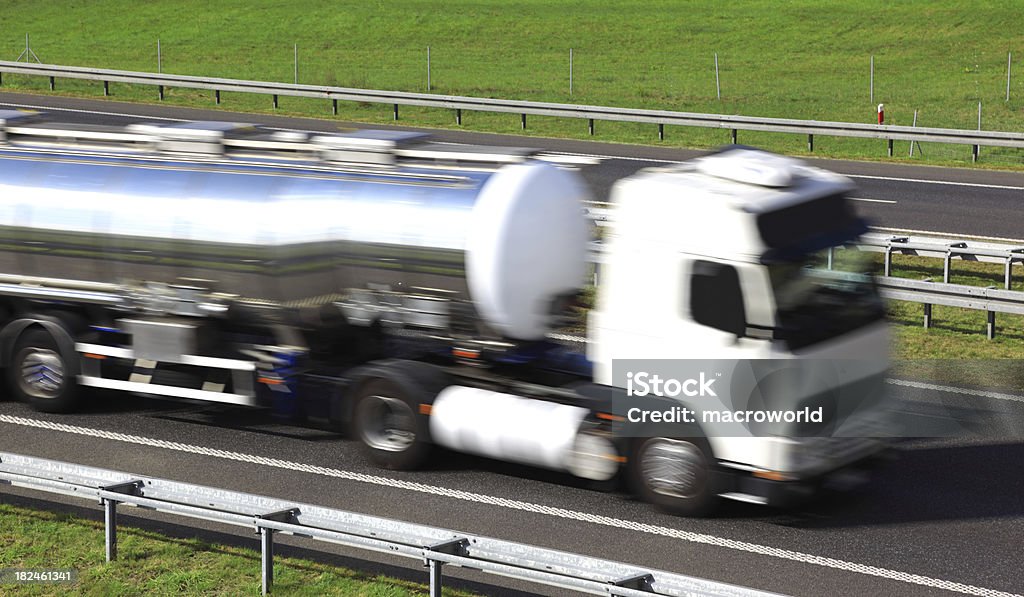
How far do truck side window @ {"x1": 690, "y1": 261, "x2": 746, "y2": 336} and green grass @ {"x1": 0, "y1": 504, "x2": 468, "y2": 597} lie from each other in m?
2.77

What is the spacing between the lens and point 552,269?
11281 mm

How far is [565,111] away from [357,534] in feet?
72.1

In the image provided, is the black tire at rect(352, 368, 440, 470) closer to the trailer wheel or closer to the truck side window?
the trailer wheel

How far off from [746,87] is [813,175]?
106 ft

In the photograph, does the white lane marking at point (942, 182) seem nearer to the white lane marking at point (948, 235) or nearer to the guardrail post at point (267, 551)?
the white lane marking at point (948, 235)

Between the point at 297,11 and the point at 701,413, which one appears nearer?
the point at 701,413

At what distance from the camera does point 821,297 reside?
9938mm

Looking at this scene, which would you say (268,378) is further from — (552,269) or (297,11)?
(297,11)

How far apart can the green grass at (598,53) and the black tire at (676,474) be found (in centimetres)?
1919

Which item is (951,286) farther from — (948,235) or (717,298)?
(717,298)

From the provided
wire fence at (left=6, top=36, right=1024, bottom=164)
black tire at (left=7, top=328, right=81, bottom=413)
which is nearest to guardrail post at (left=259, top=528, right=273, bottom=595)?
black tire at (left=7, top=328, right=81, bottom=413)

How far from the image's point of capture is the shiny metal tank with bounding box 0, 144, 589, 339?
10.9 metres

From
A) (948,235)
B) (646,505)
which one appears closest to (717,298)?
(646,505)

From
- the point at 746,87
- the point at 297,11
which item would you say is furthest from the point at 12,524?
the point at 297,11
